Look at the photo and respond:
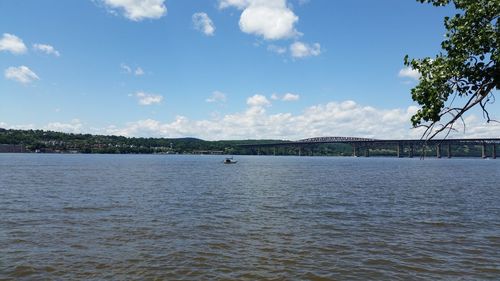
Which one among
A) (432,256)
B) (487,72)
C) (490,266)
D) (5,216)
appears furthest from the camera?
(5,216)

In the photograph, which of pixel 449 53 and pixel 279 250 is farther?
pixel 279 250

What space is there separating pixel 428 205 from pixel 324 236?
1960 centimetres

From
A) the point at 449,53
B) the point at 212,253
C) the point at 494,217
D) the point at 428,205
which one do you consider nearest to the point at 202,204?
the point at 212,253

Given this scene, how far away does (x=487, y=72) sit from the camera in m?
9.56

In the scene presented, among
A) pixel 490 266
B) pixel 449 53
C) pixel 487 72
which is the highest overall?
pixel 449 53

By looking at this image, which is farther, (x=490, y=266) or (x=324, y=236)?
(x=324, y=236)

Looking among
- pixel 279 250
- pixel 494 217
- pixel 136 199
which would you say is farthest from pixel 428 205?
pixel 136 199

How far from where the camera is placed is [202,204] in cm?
3631

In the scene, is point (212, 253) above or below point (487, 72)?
below

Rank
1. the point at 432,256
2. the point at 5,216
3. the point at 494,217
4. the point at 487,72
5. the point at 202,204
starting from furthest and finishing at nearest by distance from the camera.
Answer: the point at 202,204
the point at 494,217
the point at 5,216
the point at 432,256
the point at 487,72

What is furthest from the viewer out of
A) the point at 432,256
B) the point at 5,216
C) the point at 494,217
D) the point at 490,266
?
the point at 494,217

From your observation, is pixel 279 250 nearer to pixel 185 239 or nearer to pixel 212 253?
pixel 212 253

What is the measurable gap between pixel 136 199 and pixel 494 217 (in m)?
31.8

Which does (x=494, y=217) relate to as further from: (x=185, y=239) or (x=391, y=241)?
(x=185, y=239)
